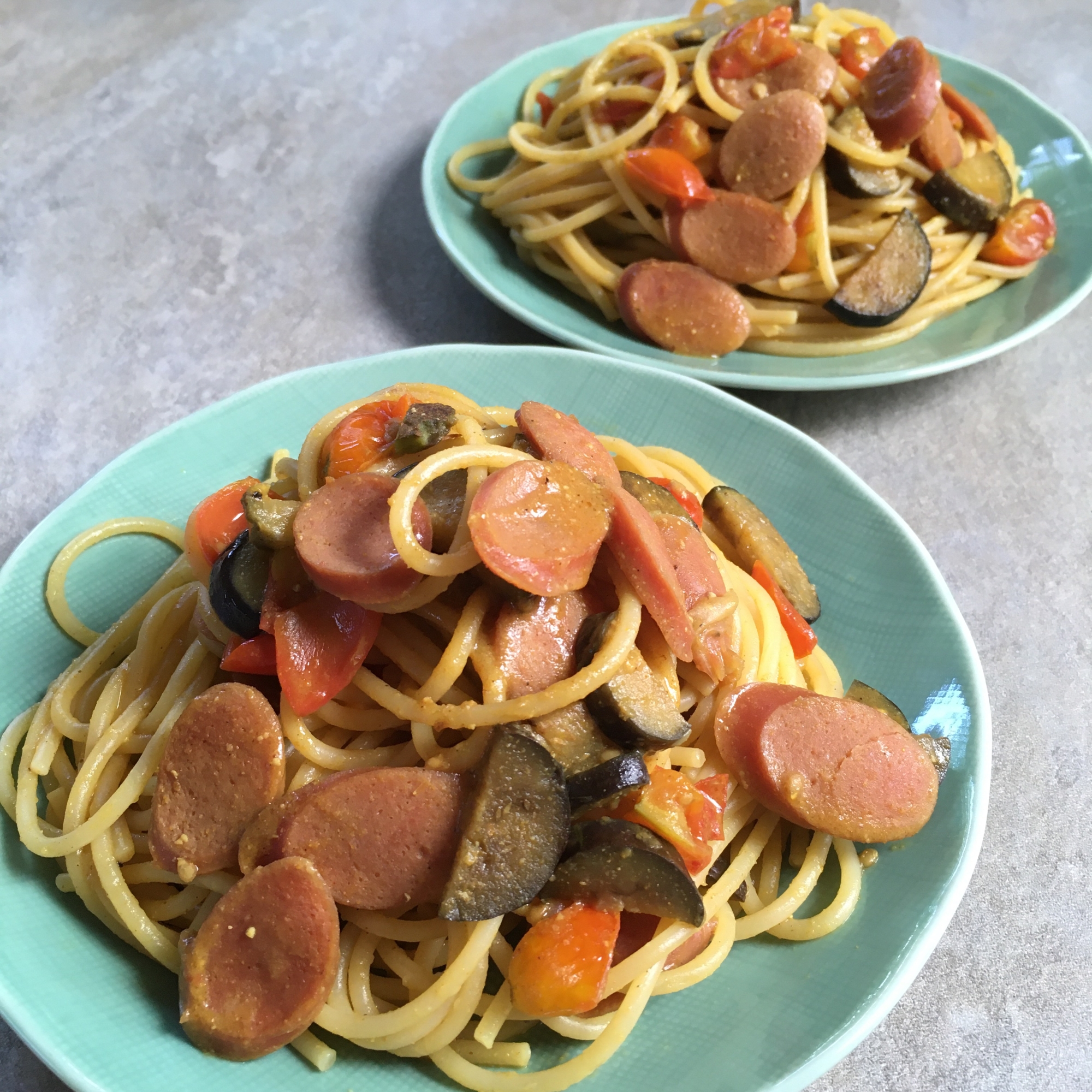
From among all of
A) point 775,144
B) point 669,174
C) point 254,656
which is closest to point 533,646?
point 254,656

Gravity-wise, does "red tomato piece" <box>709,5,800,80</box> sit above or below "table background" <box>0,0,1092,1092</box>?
above

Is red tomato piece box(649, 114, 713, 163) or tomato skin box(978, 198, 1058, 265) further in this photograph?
tomato skin box(978, 198, 1058, 265)

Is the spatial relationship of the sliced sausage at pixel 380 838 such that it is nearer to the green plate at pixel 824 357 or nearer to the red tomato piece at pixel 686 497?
the red tomato piece at pixel 686 497

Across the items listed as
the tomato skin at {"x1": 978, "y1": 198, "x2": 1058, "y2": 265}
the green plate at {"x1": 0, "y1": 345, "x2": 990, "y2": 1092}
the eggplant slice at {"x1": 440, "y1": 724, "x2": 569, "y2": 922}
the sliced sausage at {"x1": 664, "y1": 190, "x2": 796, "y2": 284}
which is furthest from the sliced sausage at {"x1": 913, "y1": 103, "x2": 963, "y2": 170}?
the eggplant slice at {"x1": 440, "y1": 724, "x2": 569, "y2": 922}

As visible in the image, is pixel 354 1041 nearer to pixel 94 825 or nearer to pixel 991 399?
pixel 94 825

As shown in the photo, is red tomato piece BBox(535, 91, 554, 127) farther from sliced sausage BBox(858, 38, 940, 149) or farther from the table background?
sliced sausage BBox(858, 38, 940, 149)

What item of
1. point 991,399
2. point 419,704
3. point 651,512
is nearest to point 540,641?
point 419,704

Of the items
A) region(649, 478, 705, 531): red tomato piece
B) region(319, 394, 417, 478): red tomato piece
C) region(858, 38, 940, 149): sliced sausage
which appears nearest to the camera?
region(319, 394, 417, 478): red tomato piece
